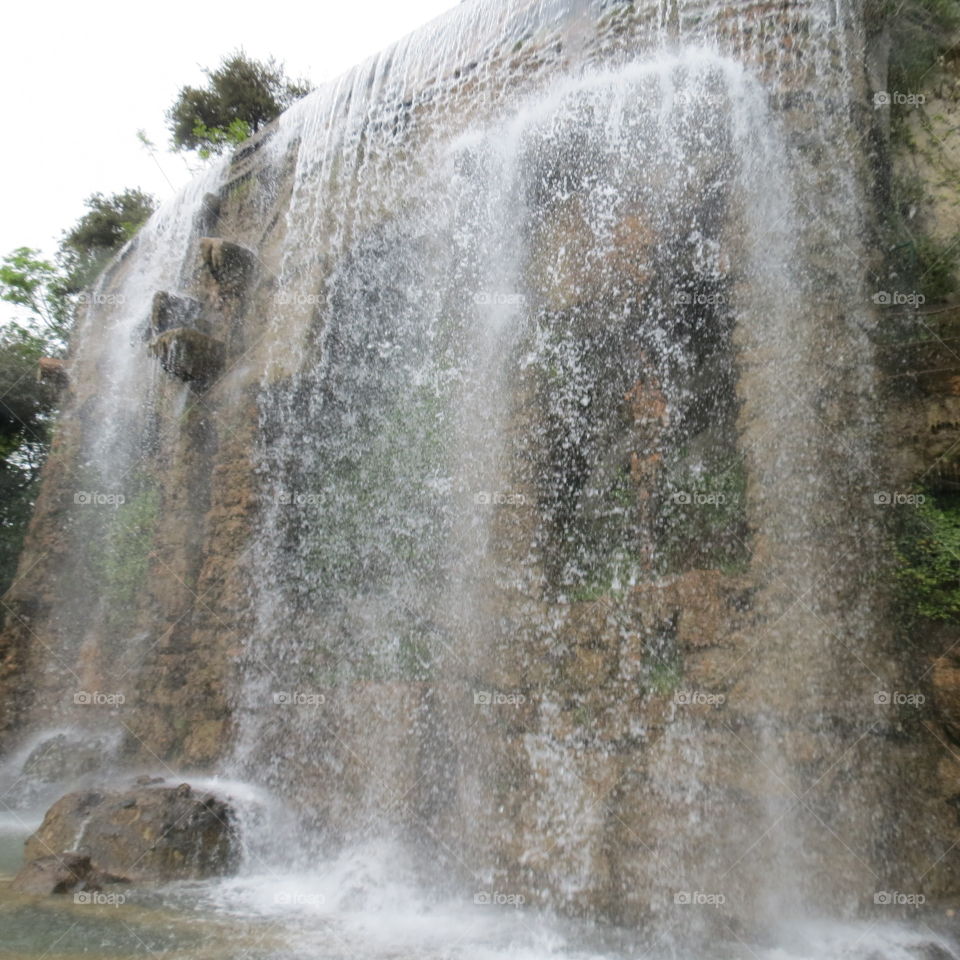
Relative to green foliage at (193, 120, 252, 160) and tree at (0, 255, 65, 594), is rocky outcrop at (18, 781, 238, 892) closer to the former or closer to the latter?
tree at (0, 255, 65, 594)

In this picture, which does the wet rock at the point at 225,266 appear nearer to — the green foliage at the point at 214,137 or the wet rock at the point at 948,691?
the green foliage at the point at 214,137

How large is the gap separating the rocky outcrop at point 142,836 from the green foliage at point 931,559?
498 centimetres

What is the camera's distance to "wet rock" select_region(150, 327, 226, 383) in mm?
8609

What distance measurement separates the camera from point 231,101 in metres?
15.1

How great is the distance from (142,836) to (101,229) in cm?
1420

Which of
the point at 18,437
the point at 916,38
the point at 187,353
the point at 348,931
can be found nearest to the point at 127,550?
the point at 187,353

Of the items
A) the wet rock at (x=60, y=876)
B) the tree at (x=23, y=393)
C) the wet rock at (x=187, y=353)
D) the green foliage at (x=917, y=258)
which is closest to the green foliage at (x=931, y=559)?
the green foliage at (x=917, y=258)

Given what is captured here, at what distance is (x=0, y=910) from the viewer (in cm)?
473

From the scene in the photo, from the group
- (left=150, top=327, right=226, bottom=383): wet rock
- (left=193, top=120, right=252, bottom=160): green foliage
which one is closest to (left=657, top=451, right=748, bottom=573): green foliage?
(left=150, top=327, right=226, bottom=383): wet rock

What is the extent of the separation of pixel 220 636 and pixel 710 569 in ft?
15.6

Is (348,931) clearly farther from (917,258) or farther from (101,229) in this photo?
(101,229)

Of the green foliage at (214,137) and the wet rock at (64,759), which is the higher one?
the green foliage at (214,137)

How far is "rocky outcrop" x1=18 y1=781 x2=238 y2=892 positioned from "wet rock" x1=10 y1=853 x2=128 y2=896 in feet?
0.04

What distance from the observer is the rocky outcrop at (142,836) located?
18.1 feet
